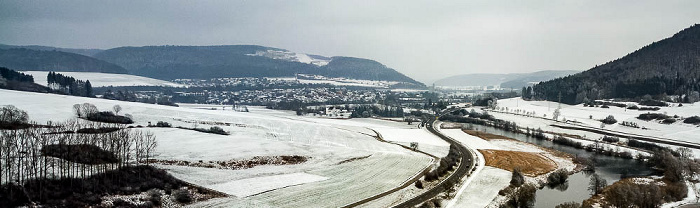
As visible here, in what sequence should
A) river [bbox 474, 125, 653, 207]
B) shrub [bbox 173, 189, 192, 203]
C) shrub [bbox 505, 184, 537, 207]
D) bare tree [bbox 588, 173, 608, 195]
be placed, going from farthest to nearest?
bare tree [bbox 588, 173, 608, 195] → river [bbox 474, 125, 653, 207] → shrub [bbox 505, 184, 537, 207] → shrub [bbox 173, 189, 192, 203]

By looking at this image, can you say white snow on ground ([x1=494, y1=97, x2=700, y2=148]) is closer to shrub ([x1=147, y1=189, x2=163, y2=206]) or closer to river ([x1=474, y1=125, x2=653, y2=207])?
river ([x1=474, y1=125, x2=653, y2=207])

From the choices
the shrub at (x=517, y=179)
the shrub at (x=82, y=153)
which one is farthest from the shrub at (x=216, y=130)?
the shrub at (x=517, y=179)

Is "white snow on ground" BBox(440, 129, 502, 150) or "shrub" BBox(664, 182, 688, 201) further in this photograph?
"white snow on ground" BBox(440, 129, 502, 150)

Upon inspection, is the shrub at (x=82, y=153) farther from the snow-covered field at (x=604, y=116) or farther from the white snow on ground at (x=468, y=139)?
the snow-covered field at (x=604, y=116)

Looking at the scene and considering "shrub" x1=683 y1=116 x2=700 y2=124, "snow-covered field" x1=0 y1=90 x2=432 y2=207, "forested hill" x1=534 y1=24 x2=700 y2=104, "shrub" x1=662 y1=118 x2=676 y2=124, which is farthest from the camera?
"forested hill" x1=534 y1=24 x2=700 y2=104

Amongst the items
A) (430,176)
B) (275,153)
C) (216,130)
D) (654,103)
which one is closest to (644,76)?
(654,103)

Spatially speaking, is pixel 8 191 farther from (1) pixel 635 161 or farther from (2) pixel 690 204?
(1) pixel 635 161

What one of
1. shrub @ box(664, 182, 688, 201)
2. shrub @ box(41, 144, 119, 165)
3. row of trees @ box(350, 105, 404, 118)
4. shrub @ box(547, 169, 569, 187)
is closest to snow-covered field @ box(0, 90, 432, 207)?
shrub @ box(41, 144, 119, 165)
